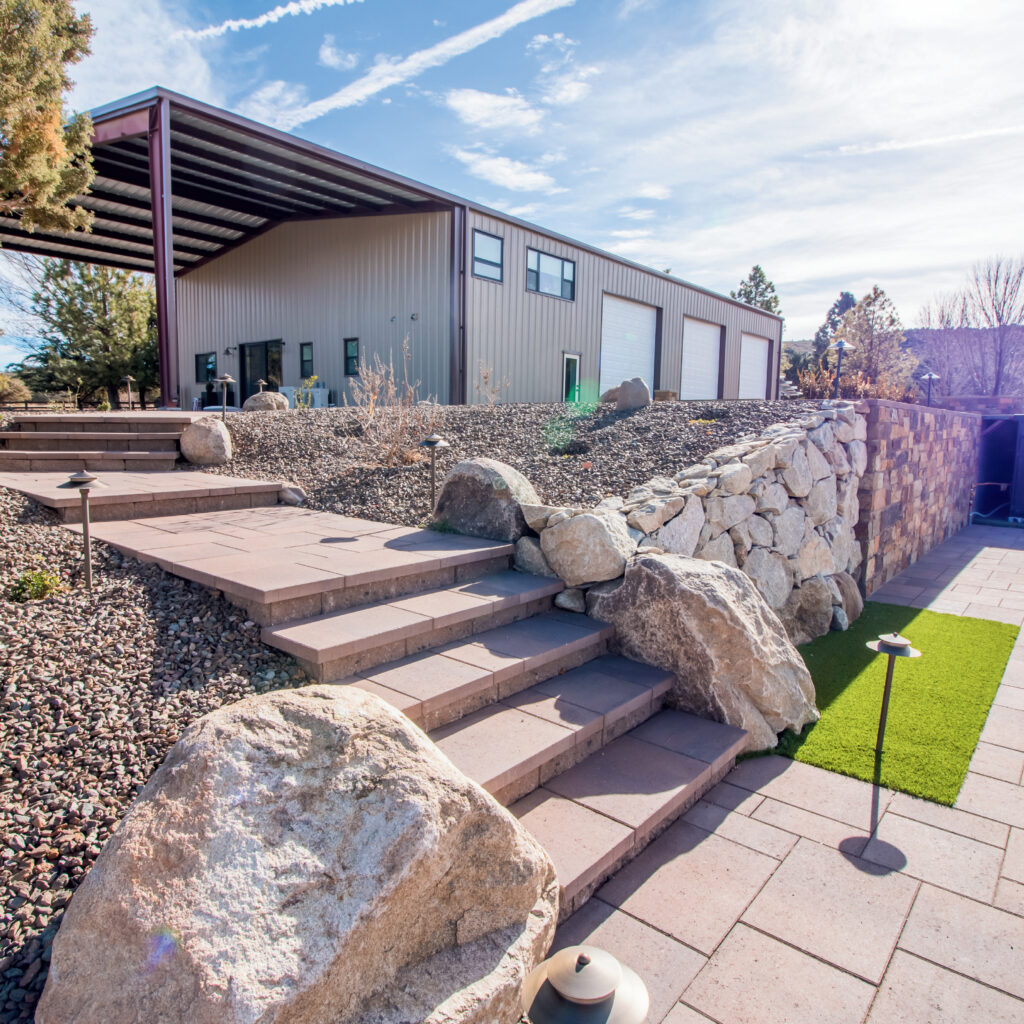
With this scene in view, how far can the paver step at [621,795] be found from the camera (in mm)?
2061

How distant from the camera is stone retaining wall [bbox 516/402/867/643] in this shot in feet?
11.8

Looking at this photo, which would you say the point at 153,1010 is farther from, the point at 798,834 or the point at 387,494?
the point at 387,494

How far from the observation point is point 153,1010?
3.78 ft

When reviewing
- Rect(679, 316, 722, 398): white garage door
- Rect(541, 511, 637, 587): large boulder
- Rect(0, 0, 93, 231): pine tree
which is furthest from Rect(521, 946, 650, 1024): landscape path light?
Rect(679, 316, 722, 398): white garage door

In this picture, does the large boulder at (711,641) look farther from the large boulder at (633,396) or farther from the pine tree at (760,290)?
the pine tree at (760,290)

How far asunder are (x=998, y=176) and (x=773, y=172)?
167 inches

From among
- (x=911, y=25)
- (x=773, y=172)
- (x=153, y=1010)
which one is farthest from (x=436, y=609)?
(x=773, y=172)

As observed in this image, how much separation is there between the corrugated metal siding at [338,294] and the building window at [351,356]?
0.13 metres

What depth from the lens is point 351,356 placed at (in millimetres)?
14523

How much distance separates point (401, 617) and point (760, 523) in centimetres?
303

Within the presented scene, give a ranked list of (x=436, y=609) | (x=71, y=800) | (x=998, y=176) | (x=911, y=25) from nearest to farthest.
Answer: (x=71, y=800), (x=436, y=609), (x=911, y=25), (x=998, y=176)

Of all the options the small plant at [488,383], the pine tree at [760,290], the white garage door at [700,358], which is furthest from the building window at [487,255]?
the pine tree at [760,290]

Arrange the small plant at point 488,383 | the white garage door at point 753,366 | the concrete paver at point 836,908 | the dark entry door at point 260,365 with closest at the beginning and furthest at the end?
the concrete paver at point 836,908
the small plant at point 488,383
the dark entry door at point 260,365
the white garage door at point 753,366

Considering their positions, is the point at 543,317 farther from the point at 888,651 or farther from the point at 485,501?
the point at 888,651
